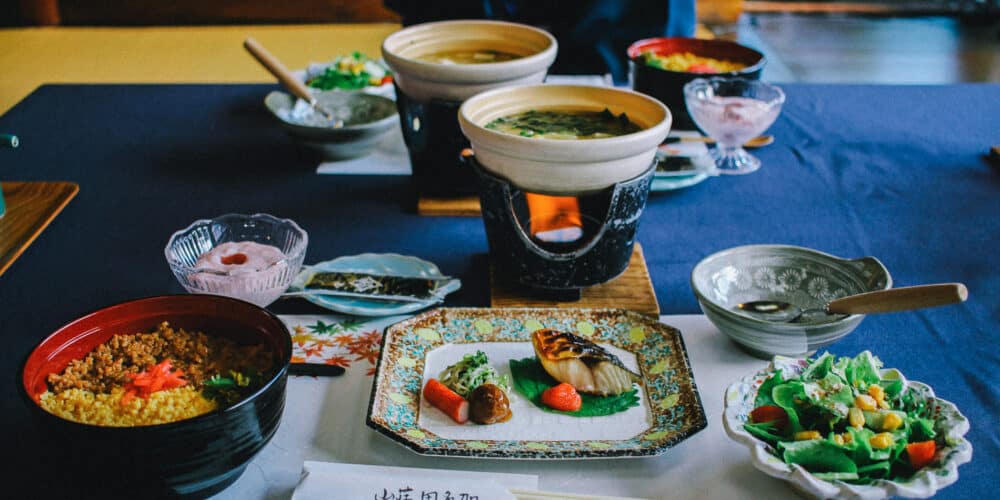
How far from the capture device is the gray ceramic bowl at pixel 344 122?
161 cm

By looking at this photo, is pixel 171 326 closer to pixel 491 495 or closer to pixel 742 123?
pixel 491 495

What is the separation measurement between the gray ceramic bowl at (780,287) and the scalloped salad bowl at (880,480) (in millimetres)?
142

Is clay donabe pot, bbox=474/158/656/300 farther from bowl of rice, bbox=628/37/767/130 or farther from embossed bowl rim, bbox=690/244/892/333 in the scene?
bowl of rice, bbox=628/37/767/130

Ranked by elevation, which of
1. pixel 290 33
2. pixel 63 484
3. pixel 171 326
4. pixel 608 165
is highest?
pixel 608 165

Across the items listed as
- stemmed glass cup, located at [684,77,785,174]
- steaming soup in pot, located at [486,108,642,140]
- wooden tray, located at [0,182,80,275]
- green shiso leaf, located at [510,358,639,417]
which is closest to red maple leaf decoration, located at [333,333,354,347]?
green shiso leaf, located at [510,358,639,417]

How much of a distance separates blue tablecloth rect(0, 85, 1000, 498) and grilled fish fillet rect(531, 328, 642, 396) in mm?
127

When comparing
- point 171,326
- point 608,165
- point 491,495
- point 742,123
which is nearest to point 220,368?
point 171,326

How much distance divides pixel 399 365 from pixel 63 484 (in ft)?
1.27

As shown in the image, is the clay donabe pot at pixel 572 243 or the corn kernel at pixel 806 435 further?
the clay donabe pot at pixel 572 243

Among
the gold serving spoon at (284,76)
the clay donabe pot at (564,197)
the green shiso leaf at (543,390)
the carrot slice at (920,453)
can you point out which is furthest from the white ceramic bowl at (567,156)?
the gold serving spoon at (284,76)

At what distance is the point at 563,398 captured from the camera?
932mm

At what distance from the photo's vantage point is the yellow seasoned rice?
0.79 metres

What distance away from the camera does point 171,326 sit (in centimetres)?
94

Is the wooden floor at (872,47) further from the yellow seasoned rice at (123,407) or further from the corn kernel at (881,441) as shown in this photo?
the yellow seasoned rice at (123,407)
